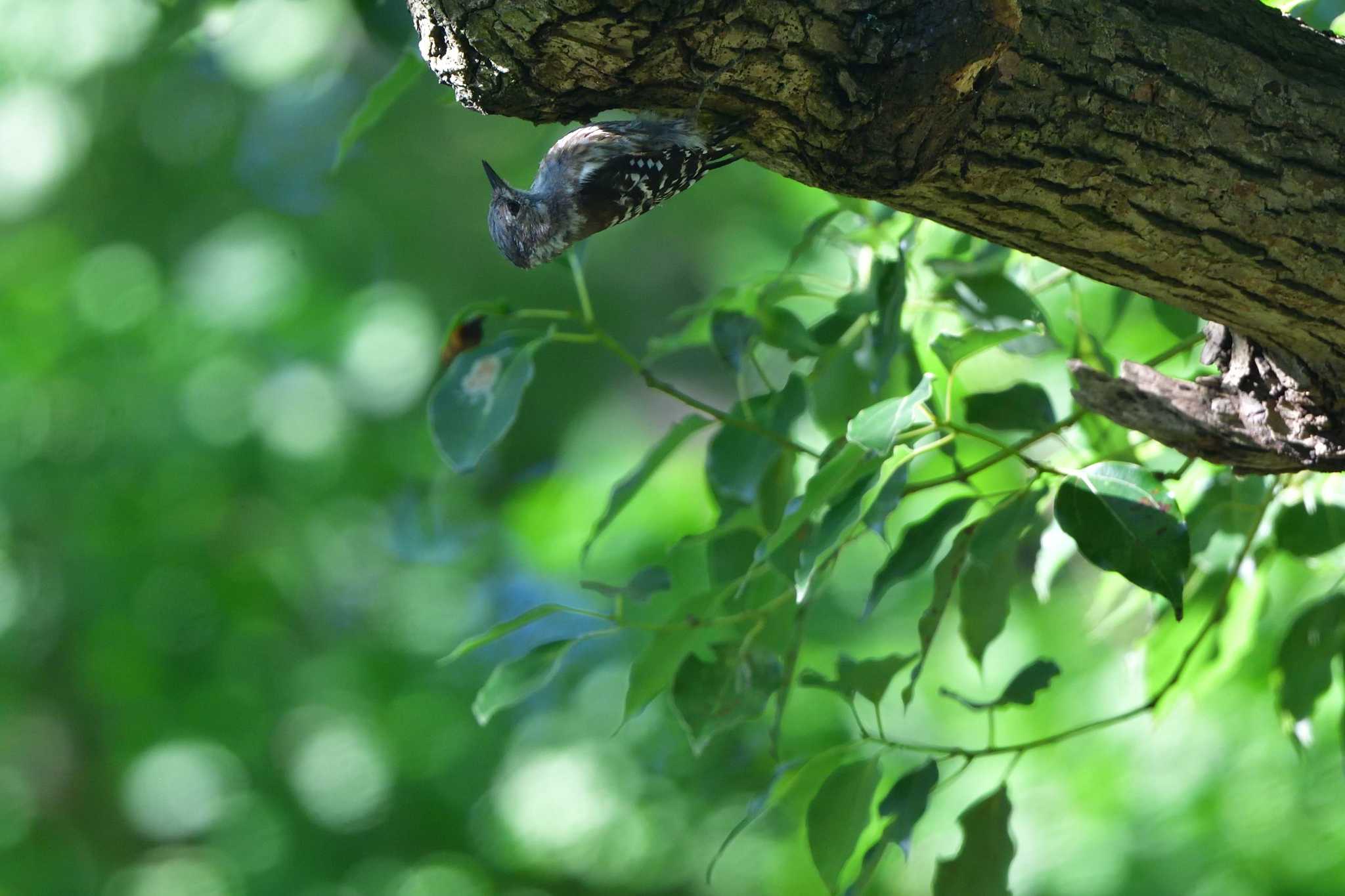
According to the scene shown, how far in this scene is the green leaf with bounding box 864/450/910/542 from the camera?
1203 mm

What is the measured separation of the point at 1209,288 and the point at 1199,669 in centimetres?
68

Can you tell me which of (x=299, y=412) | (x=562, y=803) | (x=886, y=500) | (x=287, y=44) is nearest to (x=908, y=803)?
(x=886, y=500)

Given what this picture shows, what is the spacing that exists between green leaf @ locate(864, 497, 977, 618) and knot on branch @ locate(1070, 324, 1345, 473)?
0.60 ft

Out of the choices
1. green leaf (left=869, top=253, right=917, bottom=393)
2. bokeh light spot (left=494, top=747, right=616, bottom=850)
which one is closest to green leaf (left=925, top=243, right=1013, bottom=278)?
green leaf (left=869, top=253, right=917, bottom=393)

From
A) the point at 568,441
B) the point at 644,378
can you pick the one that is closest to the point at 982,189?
the point at 644,378

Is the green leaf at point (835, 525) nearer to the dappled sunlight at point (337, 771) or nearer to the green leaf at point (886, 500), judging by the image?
the green leaf at point (886, 500)

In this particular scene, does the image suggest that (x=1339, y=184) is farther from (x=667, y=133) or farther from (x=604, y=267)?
(x=604, y=267)

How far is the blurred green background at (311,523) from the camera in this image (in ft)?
13.4

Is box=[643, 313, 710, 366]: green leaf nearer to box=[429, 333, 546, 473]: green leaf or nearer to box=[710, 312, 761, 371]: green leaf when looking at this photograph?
box=[710, 312, 761, 371]: green leaf

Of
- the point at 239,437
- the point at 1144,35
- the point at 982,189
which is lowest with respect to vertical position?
the point at 239,437

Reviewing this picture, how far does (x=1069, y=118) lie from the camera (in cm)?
108

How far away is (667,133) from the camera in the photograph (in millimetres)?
1265

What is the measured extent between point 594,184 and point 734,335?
10.3 inches

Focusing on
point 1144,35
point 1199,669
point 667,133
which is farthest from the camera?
point 1199,669
